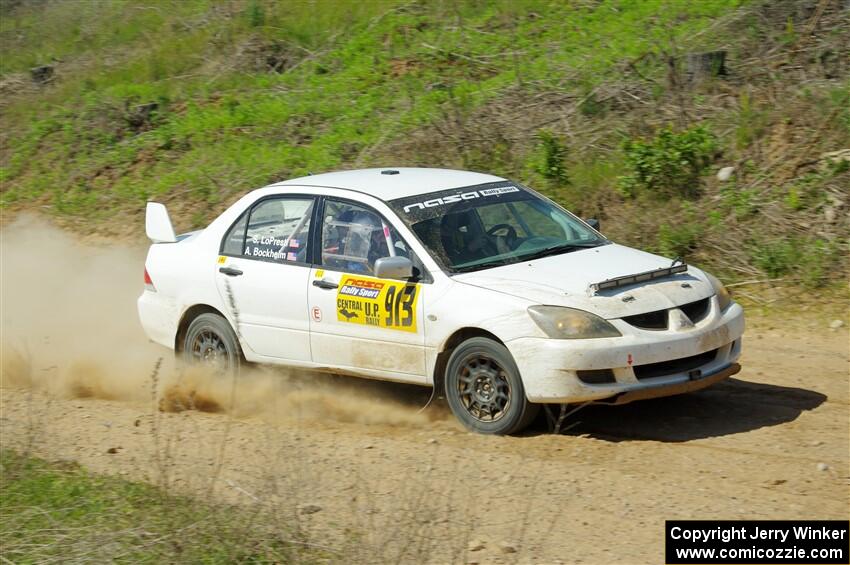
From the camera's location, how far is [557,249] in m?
7.69

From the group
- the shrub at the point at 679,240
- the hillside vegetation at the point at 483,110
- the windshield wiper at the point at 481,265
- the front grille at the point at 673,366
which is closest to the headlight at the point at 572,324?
the front grille at the point at 673,366

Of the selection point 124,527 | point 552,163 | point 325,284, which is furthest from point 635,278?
point 552,163

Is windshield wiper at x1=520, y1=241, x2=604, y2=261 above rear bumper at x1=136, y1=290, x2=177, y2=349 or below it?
above

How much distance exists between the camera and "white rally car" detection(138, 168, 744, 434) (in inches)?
264

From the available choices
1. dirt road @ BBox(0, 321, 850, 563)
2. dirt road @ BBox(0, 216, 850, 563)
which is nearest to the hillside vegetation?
Result: dirt road @ BBox(0, 216, 850, 563)

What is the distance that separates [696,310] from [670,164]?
15.2 ft

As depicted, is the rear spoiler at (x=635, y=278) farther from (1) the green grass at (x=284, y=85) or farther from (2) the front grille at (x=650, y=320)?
(1) the green grass at (x=284, y=85)

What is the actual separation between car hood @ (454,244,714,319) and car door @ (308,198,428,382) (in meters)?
0.49

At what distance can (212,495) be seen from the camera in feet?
20.0

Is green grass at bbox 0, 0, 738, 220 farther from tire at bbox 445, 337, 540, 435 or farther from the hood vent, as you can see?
tire at bbox 445, 337, 540, 435

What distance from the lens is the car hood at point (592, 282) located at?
6.77 metres

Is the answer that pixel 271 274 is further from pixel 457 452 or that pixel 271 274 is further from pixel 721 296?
pixel 721 296

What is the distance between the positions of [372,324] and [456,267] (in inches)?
27.8

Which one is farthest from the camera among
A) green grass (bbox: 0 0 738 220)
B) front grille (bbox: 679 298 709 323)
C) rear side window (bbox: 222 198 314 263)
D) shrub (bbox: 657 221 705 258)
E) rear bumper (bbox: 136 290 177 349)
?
green grass (bbox: 0 0 738 220)
